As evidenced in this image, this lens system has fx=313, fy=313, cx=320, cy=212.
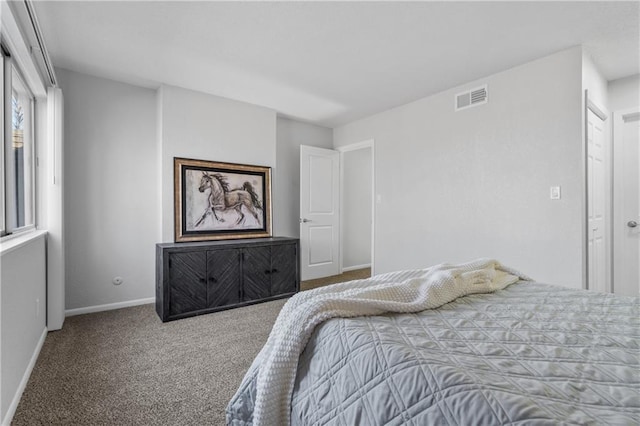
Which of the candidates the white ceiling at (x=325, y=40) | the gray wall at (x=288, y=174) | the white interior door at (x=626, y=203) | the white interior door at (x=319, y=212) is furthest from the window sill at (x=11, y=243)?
the white interior door at (x=626, y=203)

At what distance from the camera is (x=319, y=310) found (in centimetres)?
118

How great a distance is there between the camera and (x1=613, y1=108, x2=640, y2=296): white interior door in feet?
10.6

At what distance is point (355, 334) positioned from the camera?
1047 millimetres

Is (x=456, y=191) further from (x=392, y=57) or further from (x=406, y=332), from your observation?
(x=406, y=332)

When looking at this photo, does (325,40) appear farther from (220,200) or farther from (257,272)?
(257,272)

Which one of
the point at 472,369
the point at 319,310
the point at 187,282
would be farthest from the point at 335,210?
the point at 472,369

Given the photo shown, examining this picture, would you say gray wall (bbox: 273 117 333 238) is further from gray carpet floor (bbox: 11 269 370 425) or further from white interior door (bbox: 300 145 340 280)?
gray carpet floor (bbox: 11 269 370 425)

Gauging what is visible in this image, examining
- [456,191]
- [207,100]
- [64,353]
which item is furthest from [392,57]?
[64,353]

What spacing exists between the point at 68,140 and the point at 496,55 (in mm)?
4242

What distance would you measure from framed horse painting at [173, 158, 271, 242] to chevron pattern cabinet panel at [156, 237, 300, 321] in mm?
250

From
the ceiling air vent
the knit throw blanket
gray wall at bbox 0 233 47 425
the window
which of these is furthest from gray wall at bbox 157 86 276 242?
the knit throw blanket

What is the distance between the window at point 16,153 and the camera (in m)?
2.04

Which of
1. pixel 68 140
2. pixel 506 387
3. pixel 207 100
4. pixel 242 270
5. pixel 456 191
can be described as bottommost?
pixel 242 270

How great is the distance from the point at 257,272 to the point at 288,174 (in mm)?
1783
